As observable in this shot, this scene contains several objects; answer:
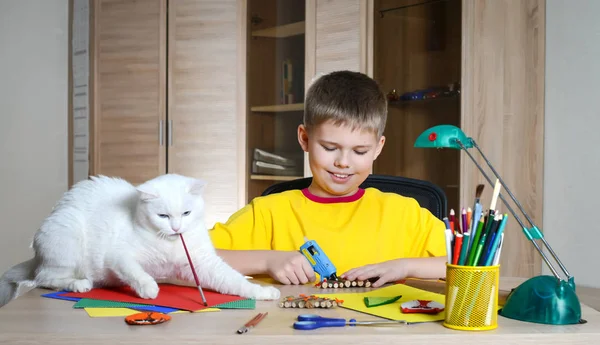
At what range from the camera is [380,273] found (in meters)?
1.19

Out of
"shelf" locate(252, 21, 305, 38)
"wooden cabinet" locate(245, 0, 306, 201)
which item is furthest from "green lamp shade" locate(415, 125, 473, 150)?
"shelf" locate(252, 21, 305, 38)

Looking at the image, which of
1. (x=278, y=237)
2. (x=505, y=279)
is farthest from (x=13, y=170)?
(x=505, y=279)

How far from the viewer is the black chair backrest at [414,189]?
1755 mm

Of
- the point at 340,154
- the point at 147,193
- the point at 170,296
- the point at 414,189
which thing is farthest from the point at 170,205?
the point at 414,189

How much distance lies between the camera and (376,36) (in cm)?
288

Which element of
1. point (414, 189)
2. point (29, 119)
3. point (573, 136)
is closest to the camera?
point (414, 189)

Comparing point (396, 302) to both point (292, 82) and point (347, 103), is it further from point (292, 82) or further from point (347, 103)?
point (292, 82)

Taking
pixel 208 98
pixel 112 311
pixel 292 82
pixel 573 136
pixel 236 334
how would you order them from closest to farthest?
1. pixel 236 334
2. pixel 112 311
3. pixel 573 136
4. pixel 292 82
5. pixel 208 98

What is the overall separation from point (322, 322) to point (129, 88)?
2.72m

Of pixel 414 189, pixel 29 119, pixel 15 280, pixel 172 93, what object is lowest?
pixel 15 280

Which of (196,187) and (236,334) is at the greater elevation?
(196,187)

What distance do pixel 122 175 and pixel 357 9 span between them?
1.44 metres

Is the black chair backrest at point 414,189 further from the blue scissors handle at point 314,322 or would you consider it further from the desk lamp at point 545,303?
the blue scissors handle at point 314,322

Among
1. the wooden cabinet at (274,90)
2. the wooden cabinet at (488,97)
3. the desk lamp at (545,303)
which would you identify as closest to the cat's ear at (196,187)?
the desk lamp at (545,303)
